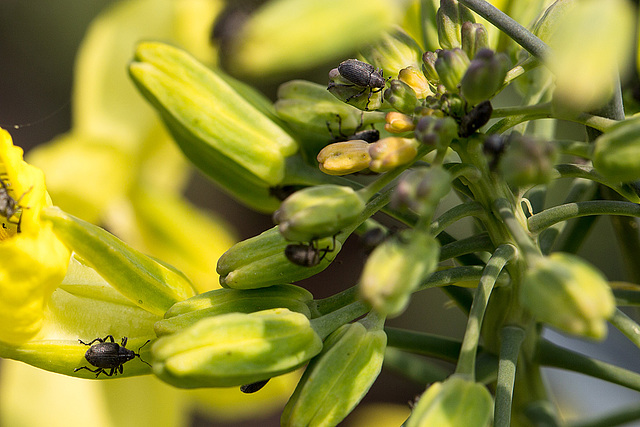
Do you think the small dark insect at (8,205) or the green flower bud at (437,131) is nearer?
the green flower bud at (437,131)

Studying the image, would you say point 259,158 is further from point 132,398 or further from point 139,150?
point 139,150

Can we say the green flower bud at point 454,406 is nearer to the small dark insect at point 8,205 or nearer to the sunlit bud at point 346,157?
the sunlit bud at point 346,157

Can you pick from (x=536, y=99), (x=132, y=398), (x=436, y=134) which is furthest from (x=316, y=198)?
(x=132, y=398)

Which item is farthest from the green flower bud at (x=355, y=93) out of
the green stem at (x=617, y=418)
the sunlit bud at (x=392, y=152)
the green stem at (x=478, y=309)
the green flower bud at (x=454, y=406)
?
the green stem at (x=617, y=418)

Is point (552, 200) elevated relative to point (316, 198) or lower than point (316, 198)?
lower

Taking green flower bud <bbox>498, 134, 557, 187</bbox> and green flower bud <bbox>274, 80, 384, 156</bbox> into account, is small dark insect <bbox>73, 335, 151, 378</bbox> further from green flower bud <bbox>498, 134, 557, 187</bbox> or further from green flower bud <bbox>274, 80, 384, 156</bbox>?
green flower bud <bbox>498, 134, 557, 187</bbox>

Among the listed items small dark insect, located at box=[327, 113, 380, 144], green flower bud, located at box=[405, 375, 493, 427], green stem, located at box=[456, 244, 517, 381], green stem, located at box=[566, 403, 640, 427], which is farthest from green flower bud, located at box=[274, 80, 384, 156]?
green stem, located at box=[566, 403, 640, 427]

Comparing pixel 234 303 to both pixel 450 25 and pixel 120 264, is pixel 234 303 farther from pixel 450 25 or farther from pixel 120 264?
pixel 450 25
